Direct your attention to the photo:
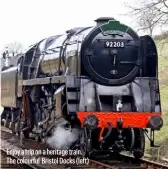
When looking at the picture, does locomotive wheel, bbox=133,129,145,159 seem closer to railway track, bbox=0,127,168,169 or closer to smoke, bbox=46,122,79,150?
railway track, bbox=0,127,168,169

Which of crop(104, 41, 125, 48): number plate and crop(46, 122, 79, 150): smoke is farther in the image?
crop(46, 122, 79, 150): smoke

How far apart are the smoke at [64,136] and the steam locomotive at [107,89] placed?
190 millimetres

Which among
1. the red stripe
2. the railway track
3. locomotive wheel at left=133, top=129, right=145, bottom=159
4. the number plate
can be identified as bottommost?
the railway track

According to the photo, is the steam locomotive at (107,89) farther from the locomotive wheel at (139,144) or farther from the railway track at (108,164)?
the railway track at (108,164)

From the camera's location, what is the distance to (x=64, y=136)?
38.3 feet

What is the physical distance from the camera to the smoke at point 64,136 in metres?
11.6

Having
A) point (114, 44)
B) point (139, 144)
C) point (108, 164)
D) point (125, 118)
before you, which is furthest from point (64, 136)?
point (114, 44)

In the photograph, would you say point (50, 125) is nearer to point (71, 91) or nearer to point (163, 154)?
point (71, 91)

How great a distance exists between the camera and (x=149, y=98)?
37.6 feet

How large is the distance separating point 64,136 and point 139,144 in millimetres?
1940

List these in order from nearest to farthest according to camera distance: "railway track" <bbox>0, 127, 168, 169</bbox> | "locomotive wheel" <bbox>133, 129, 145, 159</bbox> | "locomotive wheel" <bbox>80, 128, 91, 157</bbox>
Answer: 1. "railway track" <bbox>0, 127, 168, 169</bbox>
2. "locomotive wheel" <bbox>80, 128, 91, 157</bbox>
3. "locomotive wheel" <bbox>133, 129, 145, 159</bbox>

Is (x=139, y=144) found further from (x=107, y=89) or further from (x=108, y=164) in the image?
(x=107, y=89)

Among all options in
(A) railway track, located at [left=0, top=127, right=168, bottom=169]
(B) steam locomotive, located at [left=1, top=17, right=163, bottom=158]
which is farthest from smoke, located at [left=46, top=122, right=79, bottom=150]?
(A) railway track, located at [left=0, top=127, right=168, bottom=169]

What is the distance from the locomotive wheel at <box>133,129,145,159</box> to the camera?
11.1 metres
